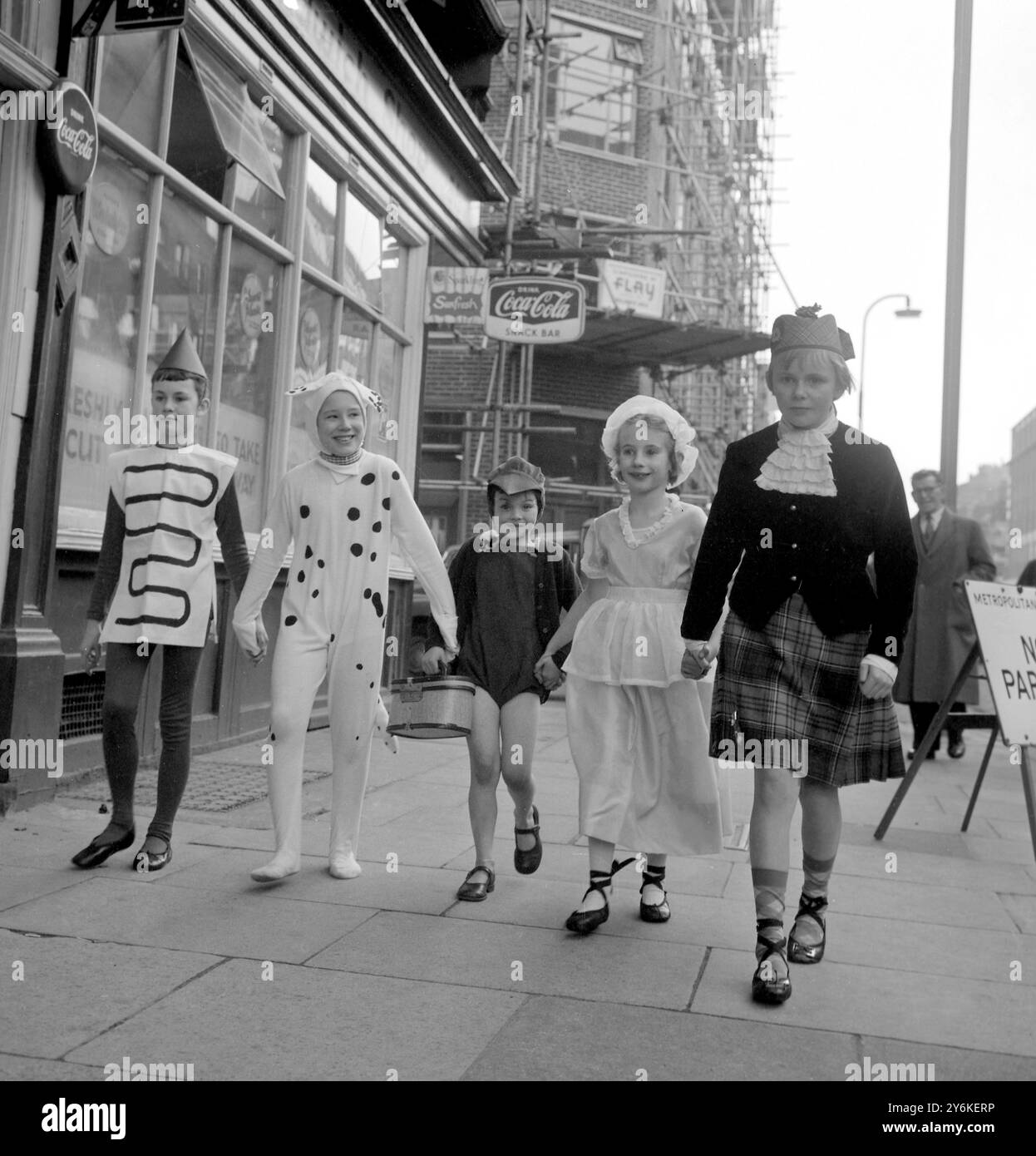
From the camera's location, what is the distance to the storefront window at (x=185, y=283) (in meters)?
7.38

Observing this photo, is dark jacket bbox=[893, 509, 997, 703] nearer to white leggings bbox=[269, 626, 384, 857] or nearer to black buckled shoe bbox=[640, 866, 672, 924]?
black buckled shoe bbox=[640, 866, 672, 924]

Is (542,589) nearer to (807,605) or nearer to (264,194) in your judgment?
(807,605)

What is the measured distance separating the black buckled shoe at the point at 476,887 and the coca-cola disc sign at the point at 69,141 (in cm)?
372

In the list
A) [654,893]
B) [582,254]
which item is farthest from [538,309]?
[654,893]

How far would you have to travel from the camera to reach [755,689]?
3.80 metres

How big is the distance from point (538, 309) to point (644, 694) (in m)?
12.0

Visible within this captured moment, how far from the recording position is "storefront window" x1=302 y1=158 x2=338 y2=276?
31.0 feet

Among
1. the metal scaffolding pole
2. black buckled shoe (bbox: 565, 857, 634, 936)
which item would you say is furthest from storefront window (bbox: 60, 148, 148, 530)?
the metal scaffolding pole

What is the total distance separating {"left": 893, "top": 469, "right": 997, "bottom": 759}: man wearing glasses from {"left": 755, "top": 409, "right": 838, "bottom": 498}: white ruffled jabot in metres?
5.76

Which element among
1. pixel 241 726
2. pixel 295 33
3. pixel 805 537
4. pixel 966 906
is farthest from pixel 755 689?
pixel 295 33

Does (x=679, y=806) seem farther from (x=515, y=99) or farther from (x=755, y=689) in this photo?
(x=515, y=99)

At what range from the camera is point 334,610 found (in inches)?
188
